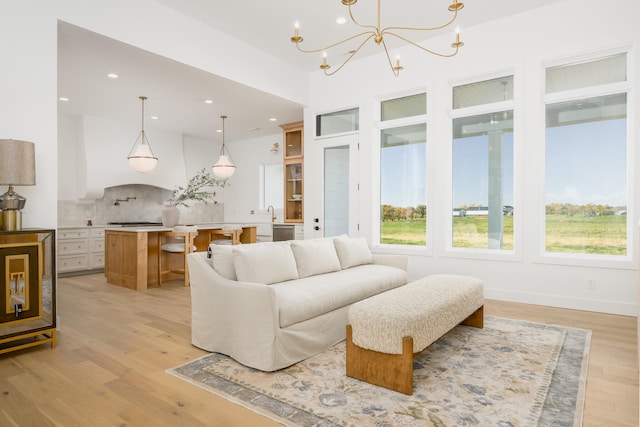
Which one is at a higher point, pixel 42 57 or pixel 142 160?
pixel 42 57

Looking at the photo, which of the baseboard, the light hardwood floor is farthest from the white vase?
the baseboard

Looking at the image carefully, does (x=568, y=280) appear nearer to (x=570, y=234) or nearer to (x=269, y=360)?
(x=570, y=234)

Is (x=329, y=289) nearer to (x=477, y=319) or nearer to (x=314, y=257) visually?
(x=314, y=257)

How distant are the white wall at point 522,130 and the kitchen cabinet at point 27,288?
12.8 ft

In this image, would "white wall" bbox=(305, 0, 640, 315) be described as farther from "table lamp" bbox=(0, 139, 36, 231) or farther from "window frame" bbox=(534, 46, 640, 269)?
"table lamp" bbox=(0, 139, 36, 231)

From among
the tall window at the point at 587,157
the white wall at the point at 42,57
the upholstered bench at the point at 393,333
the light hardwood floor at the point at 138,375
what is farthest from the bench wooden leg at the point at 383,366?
the tall window at the point at 587,157

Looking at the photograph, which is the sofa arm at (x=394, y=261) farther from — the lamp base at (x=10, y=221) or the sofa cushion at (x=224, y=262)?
the lamp base at (x=10, y=221)

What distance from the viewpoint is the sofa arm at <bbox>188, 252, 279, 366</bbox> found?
2482 mm

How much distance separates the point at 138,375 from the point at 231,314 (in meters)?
0.68

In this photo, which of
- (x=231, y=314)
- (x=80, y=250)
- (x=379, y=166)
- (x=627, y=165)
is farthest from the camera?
(x=80, y=250)

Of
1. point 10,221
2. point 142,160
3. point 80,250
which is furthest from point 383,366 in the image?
point 80,250

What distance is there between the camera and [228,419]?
6.31 ft

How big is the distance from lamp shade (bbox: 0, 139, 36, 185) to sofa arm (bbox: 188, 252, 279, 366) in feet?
4.36

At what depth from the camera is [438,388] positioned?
224 centimetres
